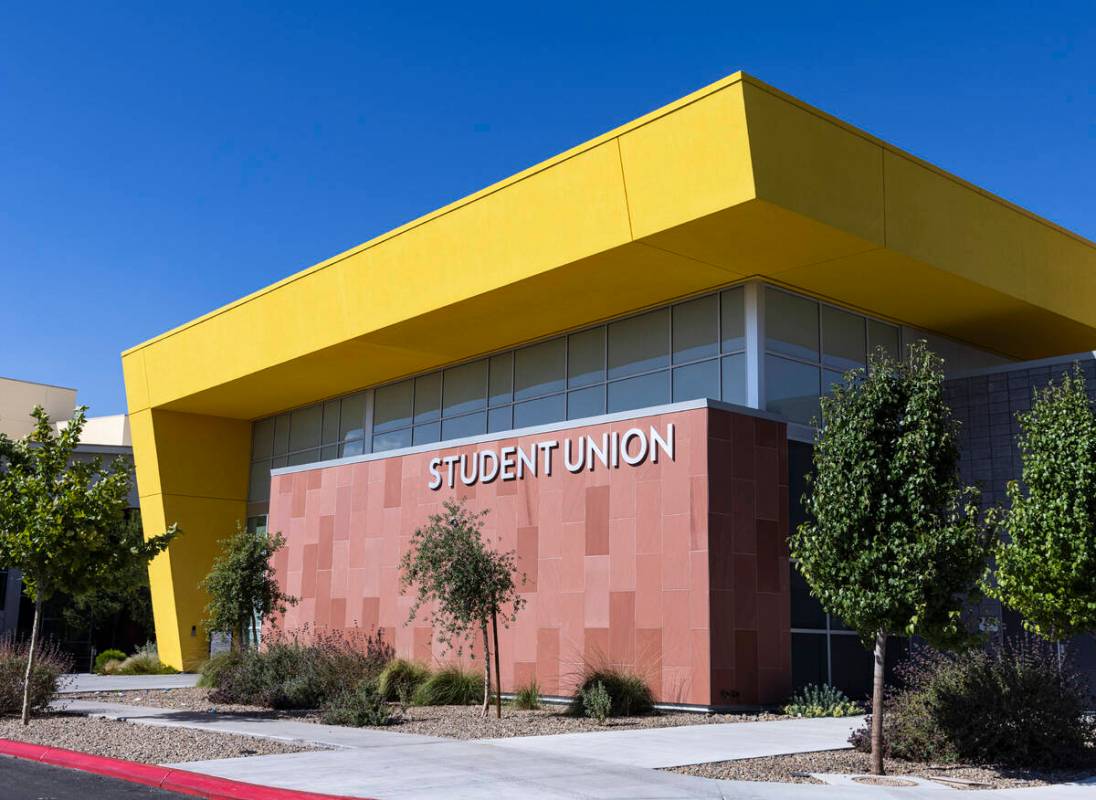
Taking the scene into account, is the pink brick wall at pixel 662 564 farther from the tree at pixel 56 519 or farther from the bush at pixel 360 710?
the tree at pixel 56 519

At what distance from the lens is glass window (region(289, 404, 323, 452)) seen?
37.8 m

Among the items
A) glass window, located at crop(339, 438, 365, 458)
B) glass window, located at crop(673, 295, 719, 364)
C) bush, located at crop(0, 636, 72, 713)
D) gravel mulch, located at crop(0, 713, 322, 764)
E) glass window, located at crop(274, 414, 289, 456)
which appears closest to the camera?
gravel mulch, located at crop(0, 713, 322, 764)

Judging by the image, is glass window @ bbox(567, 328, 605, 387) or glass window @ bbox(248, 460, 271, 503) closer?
→ glass window @ bbox(567, 328, 605, 387)

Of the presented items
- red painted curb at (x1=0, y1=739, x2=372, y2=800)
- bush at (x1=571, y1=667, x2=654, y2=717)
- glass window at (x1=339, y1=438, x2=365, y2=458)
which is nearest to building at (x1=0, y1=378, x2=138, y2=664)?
glass window at (x1=339, y1=438, x2=365, y2=458)

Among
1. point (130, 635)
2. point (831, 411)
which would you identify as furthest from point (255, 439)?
point (831, 411)

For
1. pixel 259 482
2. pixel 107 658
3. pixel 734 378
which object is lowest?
pixel 107 658

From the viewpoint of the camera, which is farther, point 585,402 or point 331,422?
point 331,422

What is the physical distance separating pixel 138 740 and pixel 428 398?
17.7 m

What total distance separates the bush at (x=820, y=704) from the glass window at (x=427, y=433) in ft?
45.7

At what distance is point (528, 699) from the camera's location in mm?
22750

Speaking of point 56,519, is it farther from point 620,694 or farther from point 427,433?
point 427,433

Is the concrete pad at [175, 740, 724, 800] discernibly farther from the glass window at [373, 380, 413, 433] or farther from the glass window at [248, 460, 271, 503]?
the glass window at [248, 460, 271, 503]

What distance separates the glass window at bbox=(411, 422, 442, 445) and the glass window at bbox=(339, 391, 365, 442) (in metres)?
3.08

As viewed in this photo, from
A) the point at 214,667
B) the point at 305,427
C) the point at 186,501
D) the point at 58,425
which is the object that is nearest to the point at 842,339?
the point at 214,667
